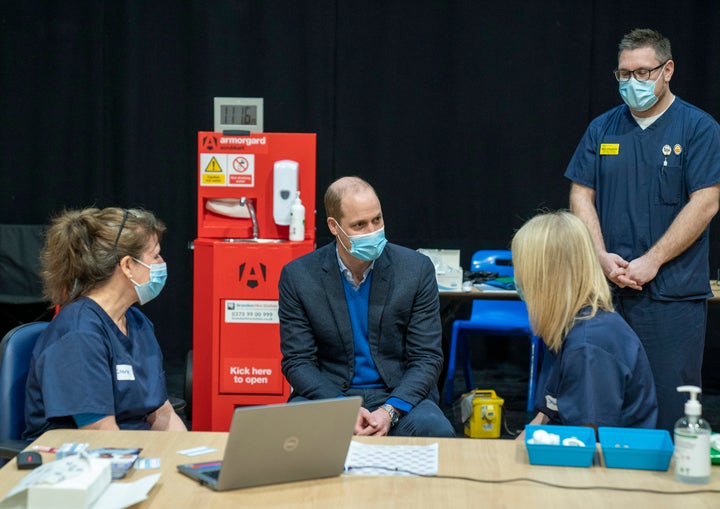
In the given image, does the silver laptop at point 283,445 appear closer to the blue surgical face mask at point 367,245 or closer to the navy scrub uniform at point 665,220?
the blue surgical face mask at point 367,245

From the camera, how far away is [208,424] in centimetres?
443

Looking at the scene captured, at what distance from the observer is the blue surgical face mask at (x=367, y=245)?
324cm

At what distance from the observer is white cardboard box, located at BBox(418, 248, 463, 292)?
15.9ft

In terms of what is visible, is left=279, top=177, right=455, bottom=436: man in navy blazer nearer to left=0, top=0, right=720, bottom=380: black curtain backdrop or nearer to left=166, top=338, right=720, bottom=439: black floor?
left=166, top=338, right=720, bottom=439: black floor

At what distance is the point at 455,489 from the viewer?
198 cm

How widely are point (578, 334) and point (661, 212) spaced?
133 centimetres

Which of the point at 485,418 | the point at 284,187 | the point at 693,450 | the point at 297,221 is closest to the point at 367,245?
the point at 297,221

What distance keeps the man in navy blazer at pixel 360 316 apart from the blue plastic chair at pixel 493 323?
2157 millimetres

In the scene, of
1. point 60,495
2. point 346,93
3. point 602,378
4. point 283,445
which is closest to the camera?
point 60,495

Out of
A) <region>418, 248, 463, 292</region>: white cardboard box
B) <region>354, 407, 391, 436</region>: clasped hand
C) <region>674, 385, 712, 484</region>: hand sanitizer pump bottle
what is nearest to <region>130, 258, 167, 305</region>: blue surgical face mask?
<region>354, 407, 391, 436</region>: clasped hand

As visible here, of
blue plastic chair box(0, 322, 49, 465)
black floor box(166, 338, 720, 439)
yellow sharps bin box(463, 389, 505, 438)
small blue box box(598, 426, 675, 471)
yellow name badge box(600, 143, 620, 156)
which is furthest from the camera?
black floor box(166, 338, 720, 439)

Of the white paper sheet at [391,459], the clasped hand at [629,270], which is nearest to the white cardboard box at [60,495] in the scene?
the white paper sheet at [391,459]

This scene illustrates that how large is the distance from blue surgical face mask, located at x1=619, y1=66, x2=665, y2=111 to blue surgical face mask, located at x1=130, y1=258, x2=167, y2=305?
1784 millimetres

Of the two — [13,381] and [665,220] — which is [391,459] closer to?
[13,381]
